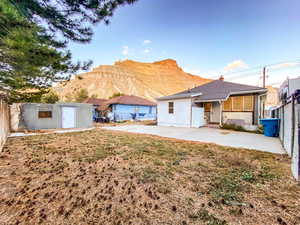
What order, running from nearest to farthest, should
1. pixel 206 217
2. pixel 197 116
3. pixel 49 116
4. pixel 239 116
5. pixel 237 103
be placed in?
pixel 206 217 < pixel 239 116 < pixel 237 103 < pixel 197 116 < pixel 49 116

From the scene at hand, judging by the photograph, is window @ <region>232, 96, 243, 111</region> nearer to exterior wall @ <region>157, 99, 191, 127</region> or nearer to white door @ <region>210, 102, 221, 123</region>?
white door @ <region>210, 102, 221, 123</region>

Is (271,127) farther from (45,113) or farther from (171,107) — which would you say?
(45,113)

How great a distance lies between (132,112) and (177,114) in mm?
10261

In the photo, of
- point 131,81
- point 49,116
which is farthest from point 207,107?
point 131,81

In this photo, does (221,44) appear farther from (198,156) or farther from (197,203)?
(197,203)

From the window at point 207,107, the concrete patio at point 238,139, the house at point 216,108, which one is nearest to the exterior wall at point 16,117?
the concrete patio at point 238,139

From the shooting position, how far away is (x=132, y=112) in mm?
20656

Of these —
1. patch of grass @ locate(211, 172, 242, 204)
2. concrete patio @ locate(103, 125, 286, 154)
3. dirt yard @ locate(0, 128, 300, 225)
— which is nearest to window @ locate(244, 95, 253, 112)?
concrete patio @ locate(103, 125, 286, 154)

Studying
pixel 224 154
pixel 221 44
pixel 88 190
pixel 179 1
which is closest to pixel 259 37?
pixel 221 44

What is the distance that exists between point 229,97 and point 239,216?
429 inches

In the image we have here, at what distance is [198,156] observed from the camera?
171 inches

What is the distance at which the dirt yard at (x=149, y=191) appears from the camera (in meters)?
1.74

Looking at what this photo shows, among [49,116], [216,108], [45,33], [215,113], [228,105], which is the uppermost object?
[45,33]

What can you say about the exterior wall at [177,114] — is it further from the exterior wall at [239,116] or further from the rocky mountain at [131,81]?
the rocky mountain at [131,81]
